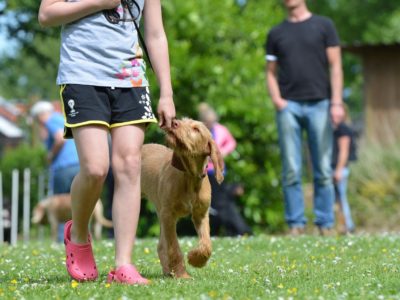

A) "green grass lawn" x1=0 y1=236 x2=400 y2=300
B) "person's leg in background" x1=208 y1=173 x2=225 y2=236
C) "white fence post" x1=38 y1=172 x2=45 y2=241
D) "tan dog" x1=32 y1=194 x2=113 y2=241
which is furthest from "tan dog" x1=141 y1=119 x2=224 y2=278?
"white fence post" x1=38 y1=172 x2=45 y2=241

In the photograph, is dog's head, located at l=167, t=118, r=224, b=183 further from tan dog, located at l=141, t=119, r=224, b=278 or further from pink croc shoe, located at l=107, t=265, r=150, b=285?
pink croc shoe, located at l=107, t=265, r=150, b=285

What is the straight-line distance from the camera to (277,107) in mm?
9086

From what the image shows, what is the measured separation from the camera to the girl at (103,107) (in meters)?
5.00

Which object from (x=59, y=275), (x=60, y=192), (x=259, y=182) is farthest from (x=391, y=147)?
(x=59, y=275)

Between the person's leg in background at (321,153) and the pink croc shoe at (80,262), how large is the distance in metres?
4.29

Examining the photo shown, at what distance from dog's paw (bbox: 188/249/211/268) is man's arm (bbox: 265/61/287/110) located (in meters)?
3.79

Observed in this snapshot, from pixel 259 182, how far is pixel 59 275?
882 cm

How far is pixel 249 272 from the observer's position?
5707mm

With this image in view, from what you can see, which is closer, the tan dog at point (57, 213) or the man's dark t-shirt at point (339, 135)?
the man's dark t-shirt at point (339, 135)

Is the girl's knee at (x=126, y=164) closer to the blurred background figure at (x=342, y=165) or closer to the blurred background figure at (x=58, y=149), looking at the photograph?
the blurred background figure at (x=58, y=149)

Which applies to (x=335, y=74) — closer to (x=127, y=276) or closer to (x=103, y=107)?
(x=103, y=107)

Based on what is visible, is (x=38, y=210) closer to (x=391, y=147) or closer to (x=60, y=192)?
(x=60, y=192)

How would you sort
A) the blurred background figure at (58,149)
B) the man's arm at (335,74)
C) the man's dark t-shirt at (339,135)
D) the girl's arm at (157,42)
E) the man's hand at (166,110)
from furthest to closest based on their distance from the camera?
the man's dark t-shirt at (339,135) < the blurred background figure at (58,149) < the man's arm at (335,74) < the girl's arm at (157,42) < the man's hand at (166,110)

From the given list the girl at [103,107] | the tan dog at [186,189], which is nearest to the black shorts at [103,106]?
the girl at [103,107]
